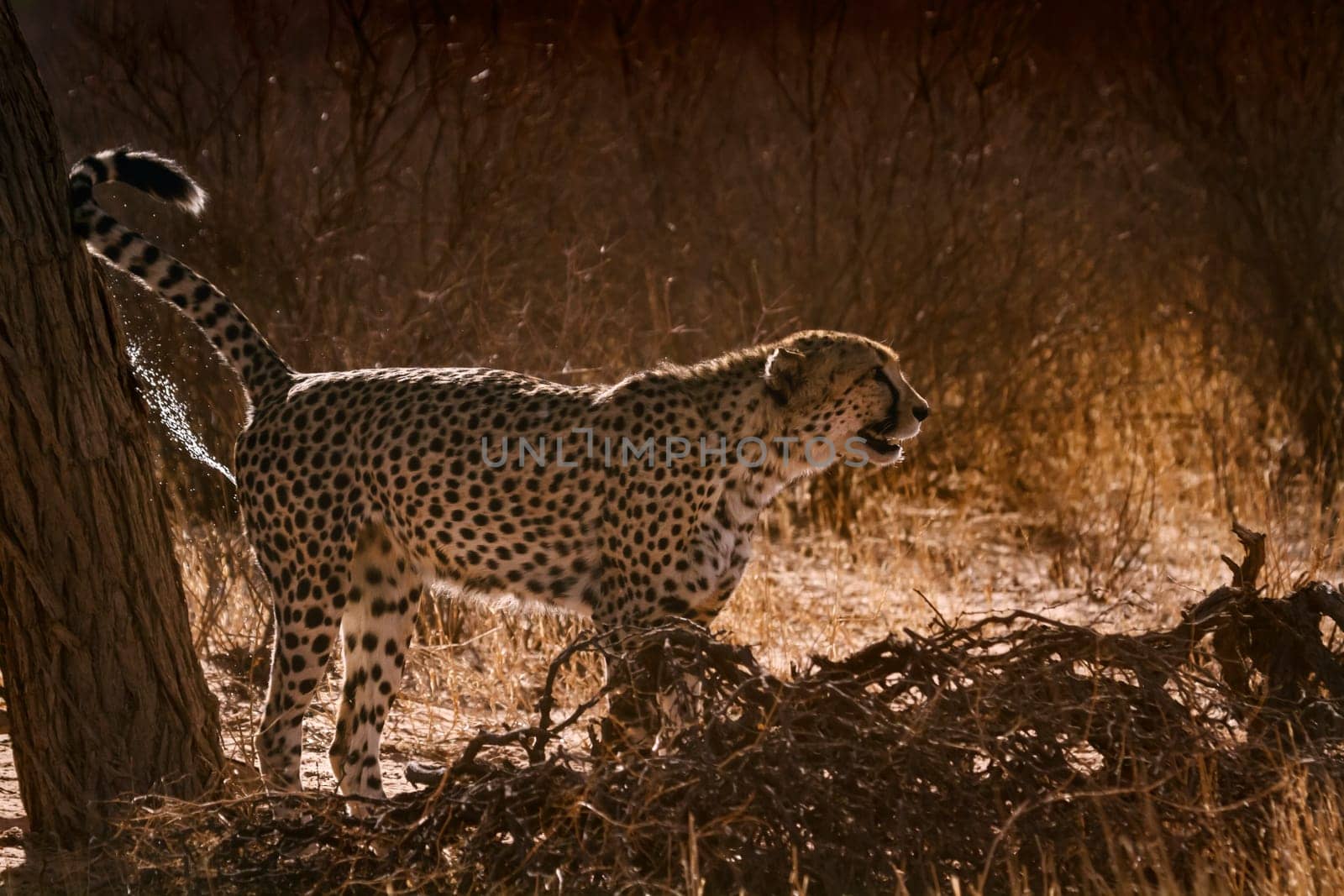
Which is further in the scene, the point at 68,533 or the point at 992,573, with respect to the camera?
the point at 992,573

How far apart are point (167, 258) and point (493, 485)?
1007mm

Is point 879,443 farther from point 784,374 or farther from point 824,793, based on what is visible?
point 824,793

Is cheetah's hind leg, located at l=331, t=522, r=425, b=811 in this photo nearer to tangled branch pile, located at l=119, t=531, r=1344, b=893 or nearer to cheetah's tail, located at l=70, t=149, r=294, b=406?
cheetah's tail, located at l=70, t=149, r=294, b=406

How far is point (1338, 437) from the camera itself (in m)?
7.70

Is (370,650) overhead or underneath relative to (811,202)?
underneath

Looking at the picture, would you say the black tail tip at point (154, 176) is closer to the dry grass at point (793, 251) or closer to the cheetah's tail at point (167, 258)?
the cheetah's tail at point (167, 258)

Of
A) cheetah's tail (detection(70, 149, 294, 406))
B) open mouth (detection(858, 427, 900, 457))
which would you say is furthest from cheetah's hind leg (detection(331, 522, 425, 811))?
open mouth (detection(858, 427, 900, 457))

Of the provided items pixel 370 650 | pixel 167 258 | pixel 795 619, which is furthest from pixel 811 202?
pixel 167 258

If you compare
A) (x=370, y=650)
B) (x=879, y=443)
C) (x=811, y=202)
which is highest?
(x=811, y=202)

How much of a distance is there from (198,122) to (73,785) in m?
3.39

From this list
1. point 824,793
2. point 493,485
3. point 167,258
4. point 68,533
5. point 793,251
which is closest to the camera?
point 824,793

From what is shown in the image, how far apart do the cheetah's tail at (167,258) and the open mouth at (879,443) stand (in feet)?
5.16

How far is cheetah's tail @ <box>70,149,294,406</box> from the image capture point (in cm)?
368

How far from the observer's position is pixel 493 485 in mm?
4277
